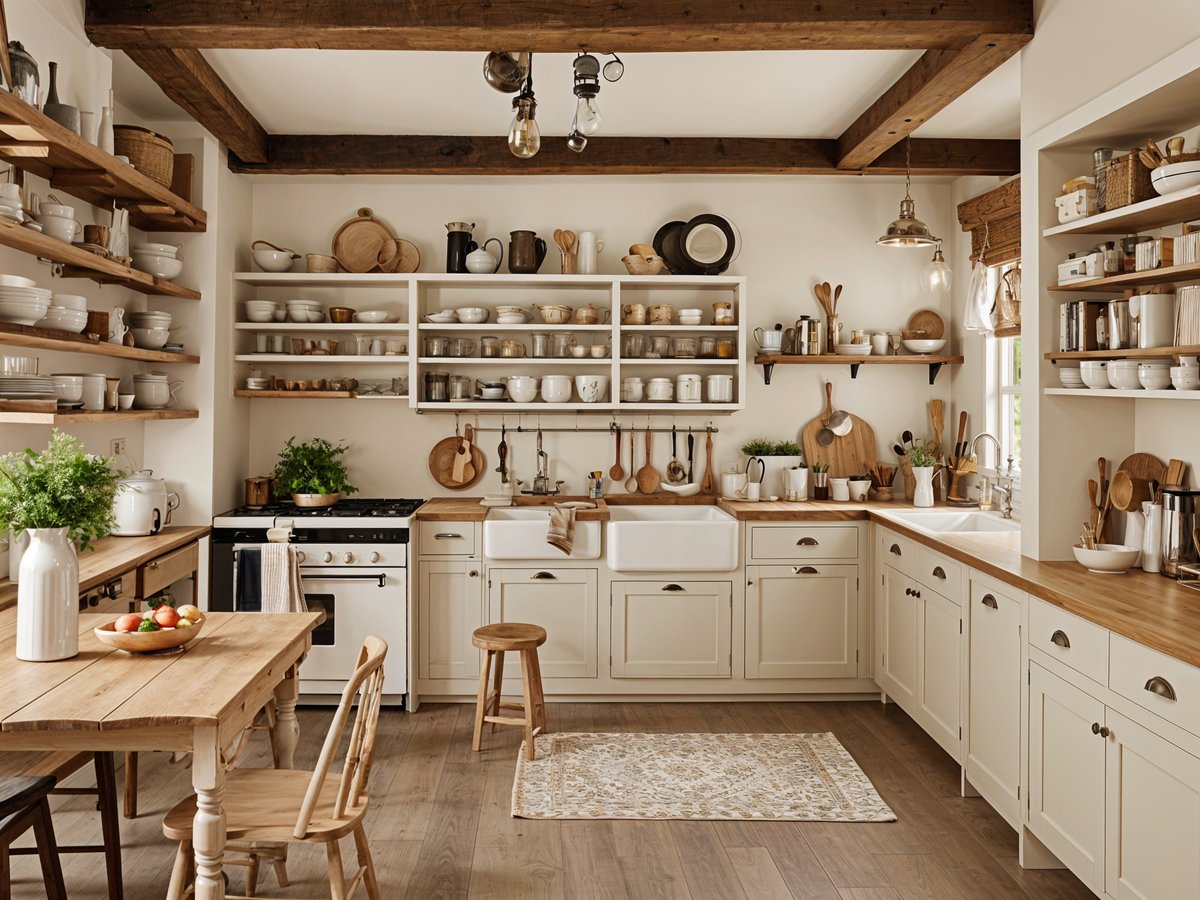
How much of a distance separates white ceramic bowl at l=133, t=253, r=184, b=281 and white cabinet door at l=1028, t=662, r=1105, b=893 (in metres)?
3.76

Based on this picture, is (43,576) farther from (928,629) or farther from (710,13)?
(928,629)

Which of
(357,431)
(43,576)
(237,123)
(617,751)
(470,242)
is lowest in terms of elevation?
(617,751)

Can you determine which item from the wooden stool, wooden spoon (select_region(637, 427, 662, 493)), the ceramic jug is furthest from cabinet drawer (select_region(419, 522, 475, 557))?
the ceramic jug

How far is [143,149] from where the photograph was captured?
12.5 feet

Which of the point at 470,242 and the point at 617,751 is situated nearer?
the point at 617,751

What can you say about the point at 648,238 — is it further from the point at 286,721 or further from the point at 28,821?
the point at 28,821

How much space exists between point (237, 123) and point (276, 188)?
100cm

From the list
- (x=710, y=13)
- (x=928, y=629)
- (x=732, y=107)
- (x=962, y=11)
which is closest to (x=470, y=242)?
(x=732, y=107)

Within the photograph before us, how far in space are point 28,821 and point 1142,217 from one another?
3.55 m

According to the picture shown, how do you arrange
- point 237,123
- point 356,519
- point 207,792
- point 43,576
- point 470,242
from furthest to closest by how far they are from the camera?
1. point 470,242
2. point 356,519
3. point 237,123
4. point 43,576
5. point 207,792

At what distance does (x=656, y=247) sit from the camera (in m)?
5.09

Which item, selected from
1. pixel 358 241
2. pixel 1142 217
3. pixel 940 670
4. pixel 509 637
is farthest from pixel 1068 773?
pixel 358 241

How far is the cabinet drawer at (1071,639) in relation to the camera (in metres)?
2.48

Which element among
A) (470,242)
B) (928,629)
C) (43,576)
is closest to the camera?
(43,576)
